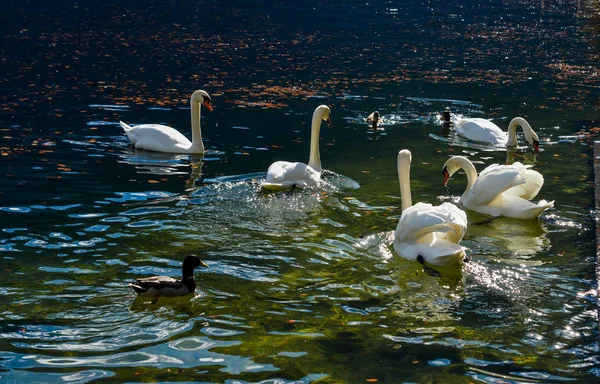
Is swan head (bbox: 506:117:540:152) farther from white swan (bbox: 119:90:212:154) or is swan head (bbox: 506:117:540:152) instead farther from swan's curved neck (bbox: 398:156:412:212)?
white swan (bbox: 119:90:212:154)

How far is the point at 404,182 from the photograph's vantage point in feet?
37.8

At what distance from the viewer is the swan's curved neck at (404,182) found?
11.4 metres

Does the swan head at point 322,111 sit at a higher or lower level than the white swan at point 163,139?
higher

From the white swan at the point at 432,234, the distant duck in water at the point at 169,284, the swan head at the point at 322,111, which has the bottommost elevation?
the distant duck in water at the point at 169,284

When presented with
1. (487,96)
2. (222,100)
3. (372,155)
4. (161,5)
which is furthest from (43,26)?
(372,155)

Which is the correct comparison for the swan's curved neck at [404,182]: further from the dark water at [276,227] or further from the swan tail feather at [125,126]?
the swan tail feather at [125,126]

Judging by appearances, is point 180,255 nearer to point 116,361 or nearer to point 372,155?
point 116,361

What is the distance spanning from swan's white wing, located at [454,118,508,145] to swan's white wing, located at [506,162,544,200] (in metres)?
4.68

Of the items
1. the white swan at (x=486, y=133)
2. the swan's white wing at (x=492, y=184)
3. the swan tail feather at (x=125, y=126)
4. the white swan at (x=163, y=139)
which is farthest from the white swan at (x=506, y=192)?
the swan tail feather at (x=125, y=126)

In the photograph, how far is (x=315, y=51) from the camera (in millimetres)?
27766

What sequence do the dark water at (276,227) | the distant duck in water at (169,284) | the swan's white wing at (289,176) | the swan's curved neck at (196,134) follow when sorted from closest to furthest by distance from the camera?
the dark water at (276,227), the distant duck in water at (169,284), the swan's white wing at (289,176), the swan's curved neck at (196,134)

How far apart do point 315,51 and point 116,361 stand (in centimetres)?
2145

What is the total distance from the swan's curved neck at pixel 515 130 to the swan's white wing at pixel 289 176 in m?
4.95

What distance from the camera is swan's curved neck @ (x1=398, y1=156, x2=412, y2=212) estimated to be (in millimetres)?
11409
